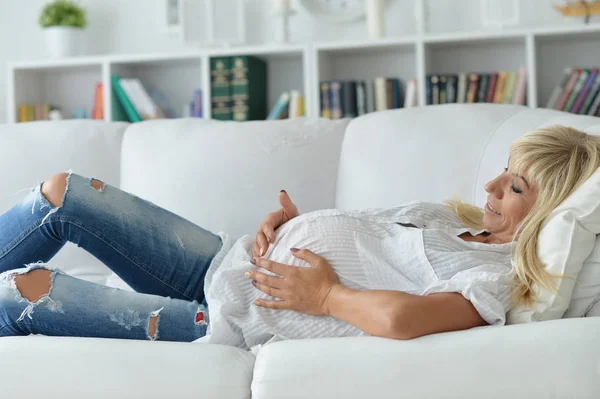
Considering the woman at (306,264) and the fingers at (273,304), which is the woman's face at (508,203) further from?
the fingers at (273,304)

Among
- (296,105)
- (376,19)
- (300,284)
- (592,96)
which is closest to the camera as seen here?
(300,284)

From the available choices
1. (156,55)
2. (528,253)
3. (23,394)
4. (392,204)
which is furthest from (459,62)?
(23,394)

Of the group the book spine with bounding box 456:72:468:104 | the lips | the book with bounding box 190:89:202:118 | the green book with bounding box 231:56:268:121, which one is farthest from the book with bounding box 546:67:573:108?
the lips

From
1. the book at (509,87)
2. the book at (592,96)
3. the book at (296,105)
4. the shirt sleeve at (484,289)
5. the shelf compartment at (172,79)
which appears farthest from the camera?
the shelf compartment at (172,79)

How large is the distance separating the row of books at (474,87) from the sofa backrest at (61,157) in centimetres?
135

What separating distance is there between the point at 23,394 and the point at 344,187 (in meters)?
1.06

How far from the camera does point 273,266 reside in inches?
56.9

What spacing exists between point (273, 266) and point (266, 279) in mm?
28

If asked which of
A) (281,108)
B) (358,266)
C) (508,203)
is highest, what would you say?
(281,108)

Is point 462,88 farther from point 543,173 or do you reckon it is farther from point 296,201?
point 543,173

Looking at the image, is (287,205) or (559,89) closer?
(287,205)

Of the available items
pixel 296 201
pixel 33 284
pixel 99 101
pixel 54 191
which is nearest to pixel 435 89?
pixel 296 201

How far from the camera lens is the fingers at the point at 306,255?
143 centimetres

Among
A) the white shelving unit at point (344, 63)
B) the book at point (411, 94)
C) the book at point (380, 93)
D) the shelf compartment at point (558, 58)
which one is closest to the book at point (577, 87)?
the white shelving unit at point (344, 63)
